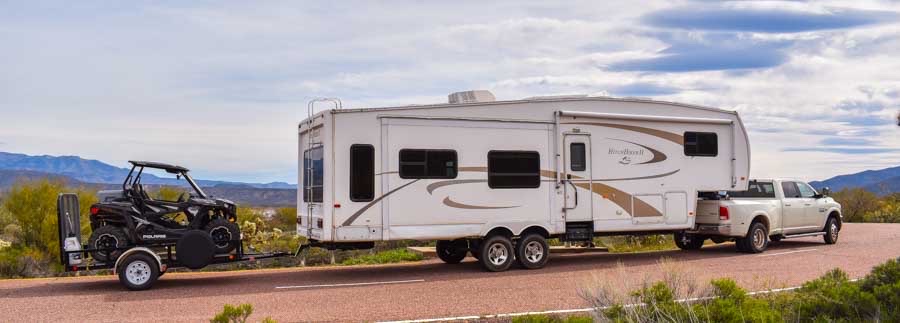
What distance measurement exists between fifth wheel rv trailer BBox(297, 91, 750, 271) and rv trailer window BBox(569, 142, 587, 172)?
0.02m

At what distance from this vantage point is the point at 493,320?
28.4ft

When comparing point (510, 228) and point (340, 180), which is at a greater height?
point (340, 180)

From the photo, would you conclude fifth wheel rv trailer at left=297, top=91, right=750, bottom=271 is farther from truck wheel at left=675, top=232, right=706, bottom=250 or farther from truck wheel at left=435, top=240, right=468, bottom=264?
truck wheel at left=675, top=232, right=706, bottom=250

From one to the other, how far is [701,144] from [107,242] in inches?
420

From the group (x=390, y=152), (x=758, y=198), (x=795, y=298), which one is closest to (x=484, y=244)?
(x=390, y=152)

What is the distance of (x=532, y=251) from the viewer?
13.5 metres

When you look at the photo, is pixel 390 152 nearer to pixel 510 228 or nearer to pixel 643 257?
pixel 510 228

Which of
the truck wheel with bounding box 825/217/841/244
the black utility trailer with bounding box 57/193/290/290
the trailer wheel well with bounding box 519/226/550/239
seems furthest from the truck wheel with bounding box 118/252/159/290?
the truck wheel with bounding box 825/217/841/244

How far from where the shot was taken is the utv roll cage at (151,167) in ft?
39.1

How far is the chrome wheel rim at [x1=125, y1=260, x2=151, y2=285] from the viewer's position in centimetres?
1127

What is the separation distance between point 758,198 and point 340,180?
355 inches

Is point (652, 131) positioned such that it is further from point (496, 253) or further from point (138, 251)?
point (138, 251)

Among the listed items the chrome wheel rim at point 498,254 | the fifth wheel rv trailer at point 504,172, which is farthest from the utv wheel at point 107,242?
the chrome wheel rim at point 498,254

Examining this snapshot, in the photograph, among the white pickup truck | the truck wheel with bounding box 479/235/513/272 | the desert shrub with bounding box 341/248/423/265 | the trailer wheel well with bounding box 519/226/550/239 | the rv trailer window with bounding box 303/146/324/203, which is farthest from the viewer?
the desert shrub with bounding box 341/248/423/265
